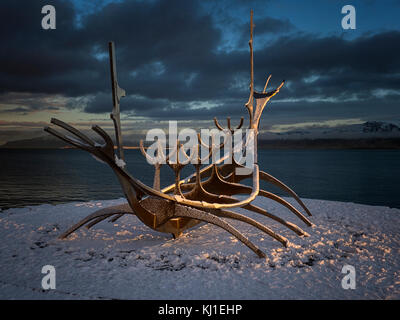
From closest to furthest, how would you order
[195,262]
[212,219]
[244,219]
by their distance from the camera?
[195,262]
[212,219]
[244,219]

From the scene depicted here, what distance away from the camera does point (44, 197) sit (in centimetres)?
1881

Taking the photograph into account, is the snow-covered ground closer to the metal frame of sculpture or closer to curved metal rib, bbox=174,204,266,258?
curved metal rib, bbox=174,204,266,258

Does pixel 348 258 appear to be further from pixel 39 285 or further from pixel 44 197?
pixel 44 197

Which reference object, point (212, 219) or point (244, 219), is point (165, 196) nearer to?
point (212, 219)

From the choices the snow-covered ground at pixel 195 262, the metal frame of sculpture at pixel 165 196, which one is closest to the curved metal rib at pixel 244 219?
the metal frame of sculpture at pixel 165 196

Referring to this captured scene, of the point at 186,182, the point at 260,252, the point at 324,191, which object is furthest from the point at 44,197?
the point at 324,191

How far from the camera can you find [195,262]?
6.11 metres

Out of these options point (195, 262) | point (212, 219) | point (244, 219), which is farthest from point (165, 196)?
point (244, 219)

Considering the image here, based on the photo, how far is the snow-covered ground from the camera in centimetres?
503

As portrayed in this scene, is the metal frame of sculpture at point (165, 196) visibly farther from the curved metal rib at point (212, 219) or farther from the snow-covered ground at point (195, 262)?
the snow-covered ground at point (195, 262)

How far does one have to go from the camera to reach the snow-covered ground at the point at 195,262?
16.5 feet

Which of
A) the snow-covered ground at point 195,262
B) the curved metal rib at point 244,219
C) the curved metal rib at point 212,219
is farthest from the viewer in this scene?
the curved metal rib at point 244,219

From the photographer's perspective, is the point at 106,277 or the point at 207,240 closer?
the point at 106,277

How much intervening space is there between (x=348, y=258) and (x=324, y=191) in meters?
19.4
